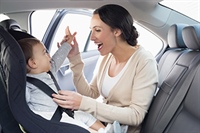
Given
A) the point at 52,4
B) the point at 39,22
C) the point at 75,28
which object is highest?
the point at 52,4

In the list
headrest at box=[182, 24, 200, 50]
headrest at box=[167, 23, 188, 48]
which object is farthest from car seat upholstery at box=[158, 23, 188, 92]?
headrest at box=[182, 24, 200, 50]

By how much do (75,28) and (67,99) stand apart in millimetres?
2244

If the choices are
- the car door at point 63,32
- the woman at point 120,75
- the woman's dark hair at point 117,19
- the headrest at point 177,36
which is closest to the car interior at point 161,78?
the headrest at point 177,36

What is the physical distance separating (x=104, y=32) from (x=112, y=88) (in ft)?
1.04

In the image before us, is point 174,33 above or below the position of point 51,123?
above

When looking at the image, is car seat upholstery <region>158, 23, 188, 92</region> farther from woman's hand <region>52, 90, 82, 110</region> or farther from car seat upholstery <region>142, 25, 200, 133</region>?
woman's hand <region>52, 90, 82, 110</region>

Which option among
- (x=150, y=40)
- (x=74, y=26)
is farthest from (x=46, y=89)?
(x=74, y=26)

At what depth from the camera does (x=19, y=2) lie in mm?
1791

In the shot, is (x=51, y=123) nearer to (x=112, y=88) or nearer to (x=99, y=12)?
(x=112, y=88)

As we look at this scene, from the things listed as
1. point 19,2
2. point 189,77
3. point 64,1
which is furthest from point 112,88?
point 19,2

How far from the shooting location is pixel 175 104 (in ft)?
5.04

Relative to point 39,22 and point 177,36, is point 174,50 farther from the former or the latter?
point 39,22

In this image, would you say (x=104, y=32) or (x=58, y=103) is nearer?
(x=58, y=103)

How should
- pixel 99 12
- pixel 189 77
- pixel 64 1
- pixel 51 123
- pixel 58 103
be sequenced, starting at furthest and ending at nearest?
1. pixel 64 1
2. pixel 99 12
3. pixel 189 77
4. pixel 58 103
5. pixel 51 123
